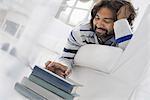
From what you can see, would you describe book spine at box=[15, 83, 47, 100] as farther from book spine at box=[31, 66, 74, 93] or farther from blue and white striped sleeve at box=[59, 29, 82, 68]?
blue and white striped sleeve at box=[59, 29, 82, 68]

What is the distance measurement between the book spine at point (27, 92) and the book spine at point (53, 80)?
52 millimetres

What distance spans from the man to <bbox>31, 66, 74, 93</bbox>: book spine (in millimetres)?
162

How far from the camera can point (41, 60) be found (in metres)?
1.06

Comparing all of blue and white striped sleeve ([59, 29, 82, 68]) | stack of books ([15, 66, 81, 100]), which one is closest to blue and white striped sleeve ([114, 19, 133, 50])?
blue and white striped sleeve ([59, 29, 82, 68])

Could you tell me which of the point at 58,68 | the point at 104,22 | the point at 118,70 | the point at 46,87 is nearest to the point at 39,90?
the point at 46,87

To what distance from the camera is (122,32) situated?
936mm

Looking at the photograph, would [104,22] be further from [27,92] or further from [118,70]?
[27,92]

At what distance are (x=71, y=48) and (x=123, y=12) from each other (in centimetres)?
25

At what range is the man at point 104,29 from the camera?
938 millimetres

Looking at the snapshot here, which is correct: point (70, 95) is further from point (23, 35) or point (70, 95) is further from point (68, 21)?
point (68, 21)

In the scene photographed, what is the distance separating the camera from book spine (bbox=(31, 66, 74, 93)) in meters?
0.75

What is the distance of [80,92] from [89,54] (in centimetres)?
14

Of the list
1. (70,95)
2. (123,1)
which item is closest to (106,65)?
(70,95)

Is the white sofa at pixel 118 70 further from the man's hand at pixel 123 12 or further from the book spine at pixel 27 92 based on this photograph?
the book spine at pixel 27 92
